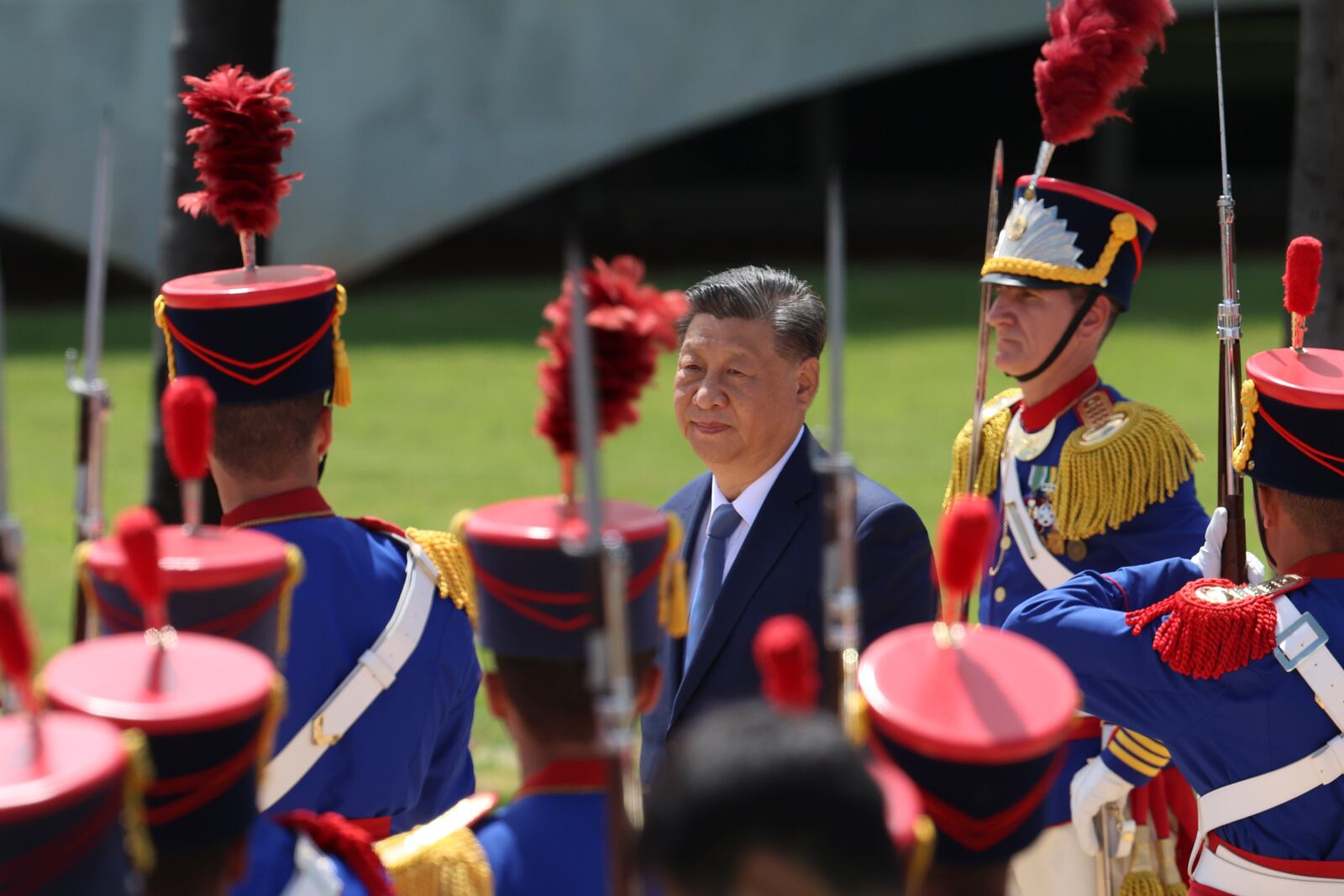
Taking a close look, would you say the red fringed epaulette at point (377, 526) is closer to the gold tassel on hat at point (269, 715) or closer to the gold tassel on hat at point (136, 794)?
the gold tassel on hat at point (269, 715)

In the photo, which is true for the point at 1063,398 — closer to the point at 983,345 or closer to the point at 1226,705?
the point at 983,345

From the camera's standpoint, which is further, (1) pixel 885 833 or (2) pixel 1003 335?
(2) pixel 1003 335

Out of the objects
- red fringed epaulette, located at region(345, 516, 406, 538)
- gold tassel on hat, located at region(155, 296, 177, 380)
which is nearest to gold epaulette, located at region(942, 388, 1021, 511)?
red fringed epaulette, located at region(345, 516, 406, 538)

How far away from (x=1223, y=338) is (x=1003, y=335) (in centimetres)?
86

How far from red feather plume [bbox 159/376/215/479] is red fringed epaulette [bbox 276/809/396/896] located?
19.9 inches

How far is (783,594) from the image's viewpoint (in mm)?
3457

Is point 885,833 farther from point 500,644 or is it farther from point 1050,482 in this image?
point 1050,482

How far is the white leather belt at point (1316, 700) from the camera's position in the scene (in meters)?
2.77

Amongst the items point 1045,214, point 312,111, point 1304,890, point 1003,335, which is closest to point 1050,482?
point 1003,335

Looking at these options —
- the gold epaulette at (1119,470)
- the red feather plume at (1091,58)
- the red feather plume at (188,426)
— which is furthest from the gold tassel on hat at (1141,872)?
the red feather plume at (188,426)

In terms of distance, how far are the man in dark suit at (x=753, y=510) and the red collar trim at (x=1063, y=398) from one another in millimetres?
769

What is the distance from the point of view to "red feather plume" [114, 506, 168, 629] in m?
1.87

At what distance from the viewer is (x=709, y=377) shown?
3688 millimetres

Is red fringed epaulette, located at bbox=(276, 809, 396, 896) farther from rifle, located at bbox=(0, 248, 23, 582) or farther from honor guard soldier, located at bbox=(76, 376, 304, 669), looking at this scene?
rifle, located at bbox=(0, 248, 23, 582)
